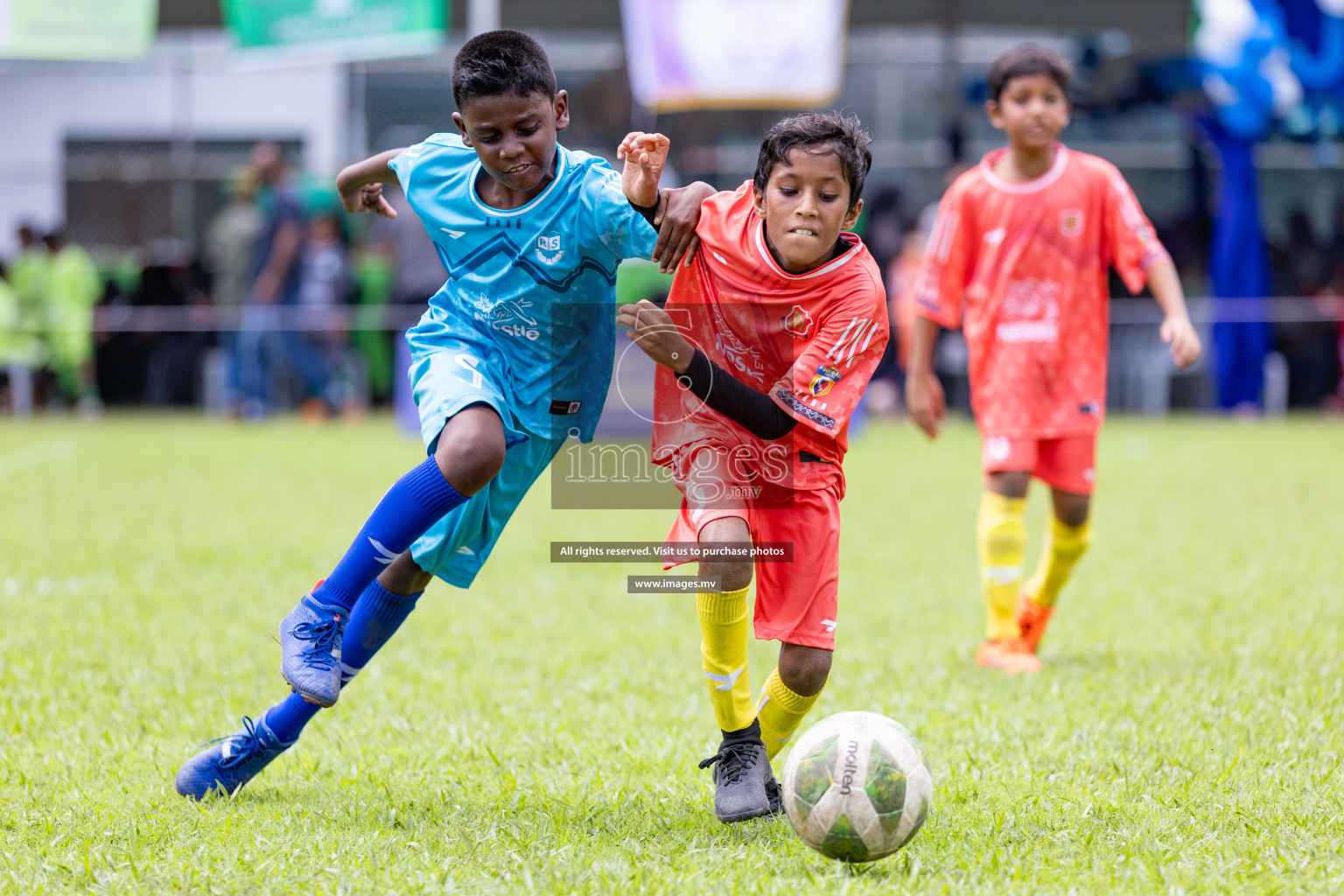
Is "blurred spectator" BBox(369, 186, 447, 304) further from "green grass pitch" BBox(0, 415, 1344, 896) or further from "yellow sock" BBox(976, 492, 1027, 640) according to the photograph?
"yellow sock" BBox(976, 492, 1027, 640)

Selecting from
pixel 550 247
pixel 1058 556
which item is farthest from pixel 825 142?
pixel 1058 556

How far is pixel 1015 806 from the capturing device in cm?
310

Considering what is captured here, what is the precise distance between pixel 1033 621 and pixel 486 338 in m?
2.44

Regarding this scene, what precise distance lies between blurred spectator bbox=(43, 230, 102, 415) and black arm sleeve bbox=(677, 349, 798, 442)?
43.9ft

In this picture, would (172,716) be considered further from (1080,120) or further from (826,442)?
(1080,120)

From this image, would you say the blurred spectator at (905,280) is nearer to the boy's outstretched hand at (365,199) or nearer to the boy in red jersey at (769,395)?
the boy's outstretched hand at (365,199)

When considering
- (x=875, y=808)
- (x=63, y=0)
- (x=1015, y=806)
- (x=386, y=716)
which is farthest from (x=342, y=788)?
(x=63, y=0)

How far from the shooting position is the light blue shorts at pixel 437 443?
3.20 m

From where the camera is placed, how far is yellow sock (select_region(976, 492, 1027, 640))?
4.79 metres

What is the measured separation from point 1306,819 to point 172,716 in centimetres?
293

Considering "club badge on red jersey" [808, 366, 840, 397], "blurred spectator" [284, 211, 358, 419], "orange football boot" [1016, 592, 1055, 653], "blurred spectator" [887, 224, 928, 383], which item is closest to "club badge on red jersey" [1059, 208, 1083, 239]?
"orange football boot" [1016, 592, 1055, 653]

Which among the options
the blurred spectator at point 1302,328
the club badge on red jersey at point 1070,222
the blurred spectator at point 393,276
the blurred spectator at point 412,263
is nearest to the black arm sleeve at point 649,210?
the club badge on red jersey at point 1070,222

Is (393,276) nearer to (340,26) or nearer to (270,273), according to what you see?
(270,273)

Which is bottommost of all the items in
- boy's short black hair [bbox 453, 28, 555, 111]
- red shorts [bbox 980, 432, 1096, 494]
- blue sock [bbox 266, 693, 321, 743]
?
blue sock [bbox 266, 693, 321, 743]
